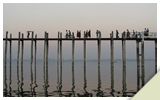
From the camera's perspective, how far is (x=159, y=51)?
8.20 m

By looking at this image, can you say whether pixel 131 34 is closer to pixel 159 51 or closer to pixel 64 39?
pixel 64 39

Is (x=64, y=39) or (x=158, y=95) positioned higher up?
(x=64, y=39)

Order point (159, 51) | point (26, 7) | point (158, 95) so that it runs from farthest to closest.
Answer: point (26, 7) < point (159, 51) < point (158, 95)

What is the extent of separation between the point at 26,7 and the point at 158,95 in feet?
28.7

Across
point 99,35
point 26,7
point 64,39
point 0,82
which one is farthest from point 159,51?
point 64,39

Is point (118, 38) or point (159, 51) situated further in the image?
point (118, 38)

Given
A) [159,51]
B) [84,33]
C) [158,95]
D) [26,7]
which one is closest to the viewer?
[158,95]

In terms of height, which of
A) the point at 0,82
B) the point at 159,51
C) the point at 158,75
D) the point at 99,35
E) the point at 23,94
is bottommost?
the point at 23,94

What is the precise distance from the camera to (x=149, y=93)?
18.5 feet

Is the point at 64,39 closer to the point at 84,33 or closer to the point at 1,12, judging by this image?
the point at 84,33

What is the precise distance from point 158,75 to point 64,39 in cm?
1693

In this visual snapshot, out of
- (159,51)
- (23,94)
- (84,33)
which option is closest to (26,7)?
(23,94)

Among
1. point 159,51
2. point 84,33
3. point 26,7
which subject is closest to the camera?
point 159,51

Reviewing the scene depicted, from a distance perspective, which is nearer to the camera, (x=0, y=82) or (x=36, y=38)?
(x=0, y=82)
